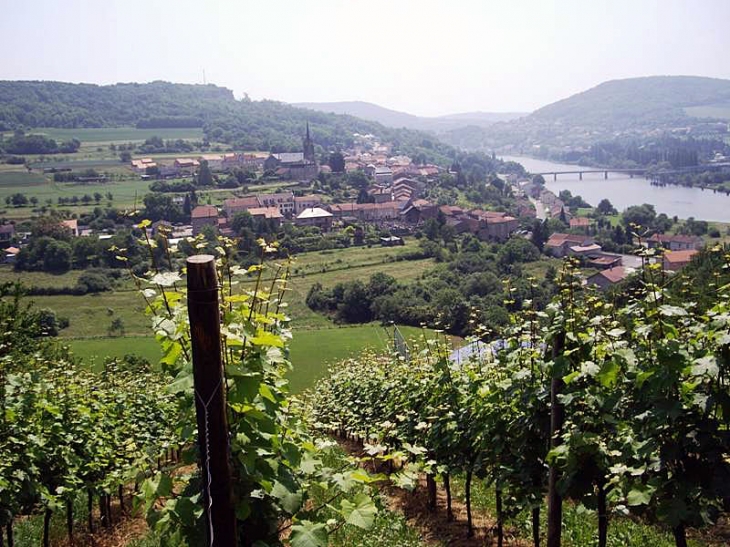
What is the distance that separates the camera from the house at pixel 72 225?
201 ft

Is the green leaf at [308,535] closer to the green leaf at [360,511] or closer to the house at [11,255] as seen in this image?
the green leaf at [360,511]

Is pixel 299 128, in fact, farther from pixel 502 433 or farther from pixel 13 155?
pixel 502 433

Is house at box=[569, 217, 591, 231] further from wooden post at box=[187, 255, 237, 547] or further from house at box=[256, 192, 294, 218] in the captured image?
wooden post at box=[187, 255, 237, 547]

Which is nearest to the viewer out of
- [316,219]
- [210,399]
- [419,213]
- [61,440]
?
[210,399]

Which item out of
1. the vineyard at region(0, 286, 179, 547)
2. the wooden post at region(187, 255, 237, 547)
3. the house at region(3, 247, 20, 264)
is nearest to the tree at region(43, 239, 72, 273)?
the house at region(3, 247, 20, 264)

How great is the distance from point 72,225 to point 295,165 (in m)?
49.4

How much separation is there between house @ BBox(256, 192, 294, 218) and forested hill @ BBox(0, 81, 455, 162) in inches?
2052

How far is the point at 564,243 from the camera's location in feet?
216

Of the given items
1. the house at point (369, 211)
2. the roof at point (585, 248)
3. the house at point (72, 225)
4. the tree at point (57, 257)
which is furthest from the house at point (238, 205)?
the roof at point (585, 248)

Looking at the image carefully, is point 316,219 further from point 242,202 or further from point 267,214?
point 242,202

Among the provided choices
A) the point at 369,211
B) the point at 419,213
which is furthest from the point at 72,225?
the point at 419,213

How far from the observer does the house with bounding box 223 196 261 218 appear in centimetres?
7494

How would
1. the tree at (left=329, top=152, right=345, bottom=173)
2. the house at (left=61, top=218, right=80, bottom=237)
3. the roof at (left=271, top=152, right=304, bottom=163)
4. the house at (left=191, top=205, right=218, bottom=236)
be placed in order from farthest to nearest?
1. the roof at (left=271, top=152, right=304, bottom=163)
2. the tree at (left=329, top=152, right=345, bottom=173)
3. the house at (left=191, top=205, right=218, bottom=236)
4. the house at (left=61, top=218, right=80, bottom=237)

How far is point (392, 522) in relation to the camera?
6523 millimetres
